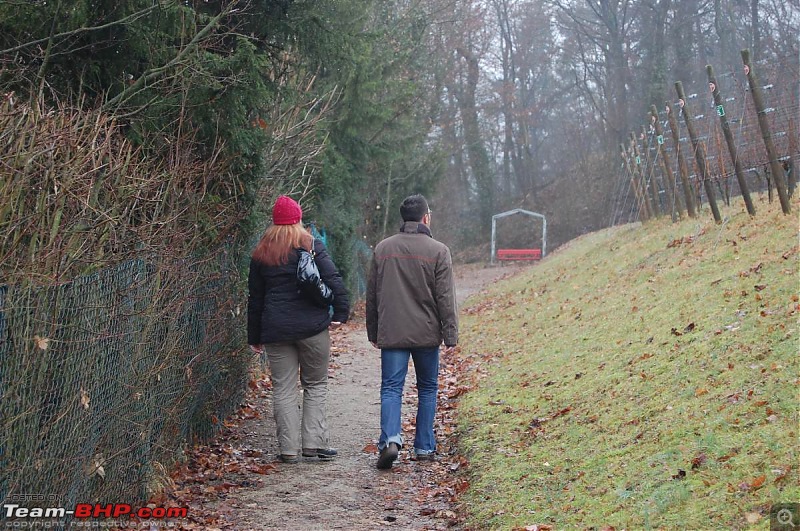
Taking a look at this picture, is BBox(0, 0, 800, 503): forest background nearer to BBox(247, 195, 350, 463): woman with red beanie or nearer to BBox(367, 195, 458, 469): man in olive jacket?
BBox(247, 195, 350, 463): woman with red beanie

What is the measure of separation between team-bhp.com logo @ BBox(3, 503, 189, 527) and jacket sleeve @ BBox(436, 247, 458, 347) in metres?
2.50

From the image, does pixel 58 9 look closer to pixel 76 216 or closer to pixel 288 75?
pixel 76 216

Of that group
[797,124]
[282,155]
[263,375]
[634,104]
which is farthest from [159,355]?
[634,104]

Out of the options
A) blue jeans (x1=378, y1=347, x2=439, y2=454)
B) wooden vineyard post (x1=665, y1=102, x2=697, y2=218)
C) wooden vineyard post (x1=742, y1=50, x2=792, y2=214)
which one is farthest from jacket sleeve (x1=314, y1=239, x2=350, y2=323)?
wooden vineyard post (x1=665, y1=102, x2=697, y2=218)

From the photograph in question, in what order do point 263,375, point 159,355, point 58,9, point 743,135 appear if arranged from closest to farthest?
point 159,355, point 58,9, point 263,375, point 743,135

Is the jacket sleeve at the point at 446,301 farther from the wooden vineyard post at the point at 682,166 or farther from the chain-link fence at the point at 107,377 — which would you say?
the wooden vineyard post at the point at 682,166

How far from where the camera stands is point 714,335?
8.16m

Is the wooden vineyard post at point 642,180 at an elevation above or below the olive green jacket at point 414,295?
above

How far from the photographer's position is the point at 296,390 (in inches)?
299

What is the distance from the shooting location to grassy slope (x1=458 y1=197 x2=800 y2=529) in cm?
517

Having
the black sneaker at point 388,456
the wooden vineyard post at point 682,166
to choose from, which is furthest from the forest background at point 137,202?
the wooden vineyard post at point 682,166

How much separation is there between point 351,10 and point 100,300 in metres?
6.56

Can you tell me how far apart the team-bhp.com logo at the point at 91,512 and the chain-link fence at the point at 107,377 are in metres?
0.05

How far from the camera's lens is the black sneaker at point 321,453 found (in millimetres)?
7570
